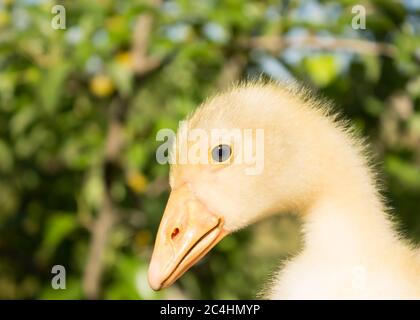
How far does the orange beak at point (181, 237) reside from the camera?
77.6 inches

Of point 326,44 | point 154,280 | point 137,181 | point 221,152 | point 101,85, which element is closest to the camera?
point 154,280

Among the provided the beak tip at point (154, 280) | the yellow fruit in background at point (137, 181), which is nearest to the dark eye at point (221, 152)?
the beak tip at point (154, 280)

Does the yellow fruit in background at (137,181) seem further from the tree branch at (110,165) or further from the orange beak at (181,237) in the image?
the orange beak at (181,237)

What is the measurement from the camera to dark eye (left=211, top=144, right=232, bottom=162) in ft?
6.72

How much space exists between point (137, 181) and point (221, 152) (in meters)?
1.46

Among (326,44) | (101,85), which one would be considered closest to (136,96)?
(101,85)

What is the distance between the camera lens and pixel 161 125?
317 cm

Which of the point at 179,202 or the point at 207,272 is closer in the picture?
the point at 179,202

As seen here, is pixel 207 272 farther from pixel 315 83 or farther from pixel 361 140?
pixel 361 140

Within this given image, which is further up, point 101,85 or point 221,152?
point 101,85

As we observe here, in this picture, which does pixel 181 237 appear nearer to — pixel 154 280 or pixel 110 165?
pixel 154 280

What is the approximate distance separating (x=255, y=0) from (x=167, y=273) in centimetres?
170

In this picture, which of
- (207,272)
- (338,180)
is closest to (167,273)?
(338,180)

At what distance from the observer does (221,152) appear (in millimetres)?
2061
